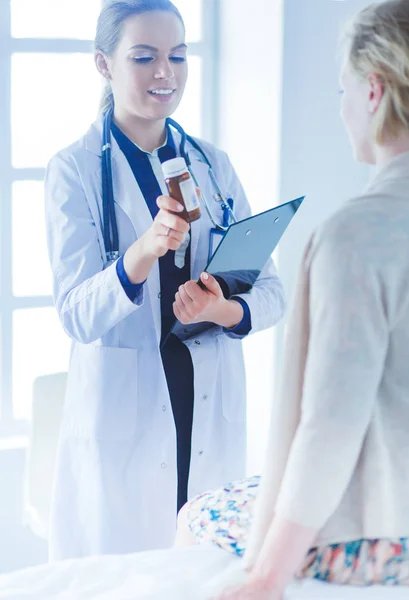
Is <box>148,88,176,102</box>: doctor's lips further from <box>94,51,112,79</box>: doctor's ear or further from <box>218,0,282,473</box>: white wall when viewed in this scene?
<box>218,0,282,473</box>: white wall

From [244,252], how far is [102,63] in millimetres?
563

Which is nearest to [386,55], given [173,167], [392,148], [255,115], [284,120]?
[392,148]

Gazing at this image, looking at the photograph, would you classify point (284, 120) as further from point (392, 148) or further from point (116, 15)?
point (392, 148)

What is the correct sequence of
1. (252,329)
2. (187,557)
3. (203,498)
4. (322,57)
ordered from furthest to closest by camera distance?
(322,57), (252,329), (203,498), (187,557)

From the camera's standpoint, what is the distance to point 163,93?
1.78 meters

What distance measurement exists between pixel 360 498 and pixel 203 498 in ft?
1.35

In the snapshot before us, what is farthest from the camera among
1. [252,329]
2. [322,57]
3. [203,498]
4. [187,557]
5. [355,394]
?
[322,57]

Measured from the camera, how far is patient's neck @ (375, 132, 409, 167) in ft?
3.42

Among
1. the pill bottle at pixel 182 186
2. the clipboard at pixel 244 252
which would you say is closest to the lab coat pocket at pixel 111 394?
the clipboard at pixel 244 252

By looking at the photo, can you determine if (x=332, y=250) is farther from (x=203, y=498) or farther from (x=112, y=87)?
(x=112, y=87)

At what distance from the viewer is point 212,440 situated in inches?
75.0

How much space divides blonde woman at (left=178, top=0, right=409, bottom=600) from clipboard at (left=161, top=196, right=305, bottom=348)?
1.77 ft

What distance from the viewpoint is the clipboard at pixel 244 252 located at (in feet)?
5.28

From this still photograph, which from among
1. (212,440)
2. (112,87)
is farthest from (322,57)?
(212,440)
